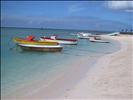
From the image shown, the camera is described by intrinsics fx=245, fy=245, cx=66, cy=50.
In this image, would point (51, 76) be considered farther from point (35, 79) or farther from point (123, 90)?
point (123, 90)

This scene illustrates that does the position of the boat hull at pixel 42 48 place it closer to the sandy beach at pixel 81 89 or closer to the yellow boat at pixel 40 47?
the yellow boat at pixel 40 47

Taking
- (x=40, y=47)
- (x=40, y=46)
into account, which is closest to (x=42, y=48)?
(x=40, y=47)

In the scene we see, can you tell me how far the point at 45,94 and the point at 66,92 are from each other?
0.81 meters

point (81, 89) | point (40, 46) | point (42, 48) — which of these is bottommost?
point (42, 48)

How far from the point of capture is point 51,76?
12773mm

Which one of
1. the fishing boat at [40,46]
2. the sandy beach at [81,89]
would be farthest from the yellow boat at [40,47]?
the sandy beach at [81,89]

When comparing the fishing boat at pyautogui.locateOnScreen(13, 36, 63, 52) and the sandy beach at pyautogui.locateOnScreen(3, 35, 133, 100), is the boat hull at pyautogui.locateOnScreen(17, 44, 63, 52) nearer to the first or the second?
the fishing boat at pyautogui.locateOnScreen(13, 36, 63, 52)

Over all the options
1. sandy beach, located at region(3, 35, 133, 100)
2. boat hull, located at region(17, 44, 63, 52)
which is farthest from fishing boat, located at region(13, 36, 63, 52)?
sandy beach, located at region(3, 35, 133, 100)

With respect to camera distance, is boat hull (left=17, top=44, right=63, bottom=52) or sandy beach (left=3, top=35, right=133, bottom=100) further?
boat hull (left=17, top=44, right=63, bottom=52)

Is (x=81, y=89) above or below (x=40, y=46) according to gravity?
above

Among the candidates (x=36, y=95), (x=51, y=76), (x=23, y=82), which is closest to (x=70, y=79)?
(x=51, y=76)

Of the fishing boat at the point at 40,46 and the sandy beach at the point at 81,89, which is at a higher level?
the sandy beach at the point at 81,89

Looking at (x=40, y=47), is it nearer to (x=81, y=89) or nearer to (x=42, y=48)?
(x=42, y=48)

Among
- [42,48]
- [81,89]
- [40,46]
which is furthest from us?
[40,46]
